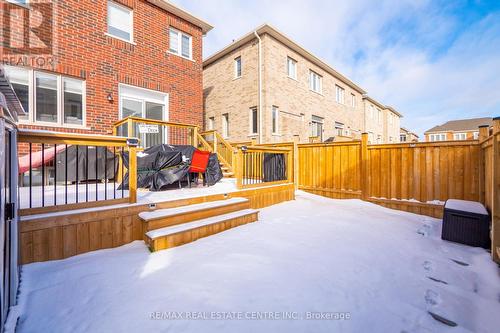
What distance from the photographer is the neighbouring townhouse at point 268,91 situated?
9.91 meters

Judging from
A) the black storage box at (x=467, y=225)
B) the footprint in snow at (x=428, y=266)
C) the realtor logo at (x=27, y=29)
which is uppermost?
the realtor logo at (x=27, y=29)

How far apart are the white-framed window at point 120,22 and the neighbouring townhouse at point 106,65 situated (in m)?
0.03

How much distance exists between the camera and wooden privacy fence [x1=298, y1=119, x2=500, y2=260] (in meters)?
4.62

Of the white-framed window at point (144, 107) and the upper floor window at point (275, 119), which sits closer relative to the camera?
the white-framed window at point (144, 107)

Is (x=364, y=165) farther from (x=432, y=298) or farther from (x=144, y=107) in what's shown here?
(x=144, y=107)

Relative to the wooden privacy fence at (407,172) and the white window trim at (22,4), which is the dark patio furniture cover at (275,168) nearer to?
the wooden privacy fence at (407,172)

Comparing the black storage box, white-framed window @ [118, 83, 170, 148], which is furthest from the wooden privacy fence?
white-framed window @ [118, 83, 170, 148]

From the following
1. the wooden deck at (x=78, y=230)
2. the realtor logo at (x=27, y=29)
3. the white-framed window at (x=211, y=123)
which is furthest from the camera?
the white-framed window at (x=211, y=123)

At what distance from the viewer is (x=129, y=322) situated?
1.78m

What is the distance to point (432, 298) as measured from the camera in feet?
7.42

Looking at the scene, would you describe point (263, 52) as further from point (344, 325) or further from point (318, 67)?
point (344, 325)

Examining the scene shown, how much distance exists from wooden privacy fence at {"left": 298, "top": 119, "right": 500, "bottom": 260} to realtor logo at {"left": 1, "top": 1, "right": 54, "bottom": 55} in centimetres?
783

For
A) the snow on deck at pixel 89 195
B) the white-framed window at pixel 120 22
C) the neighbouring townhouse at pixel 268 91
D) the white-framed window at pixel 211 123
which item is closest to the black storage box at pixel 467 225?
the snow on deck at pixel 89 195

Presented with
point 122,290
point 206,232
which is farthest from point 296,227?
point 122,290
